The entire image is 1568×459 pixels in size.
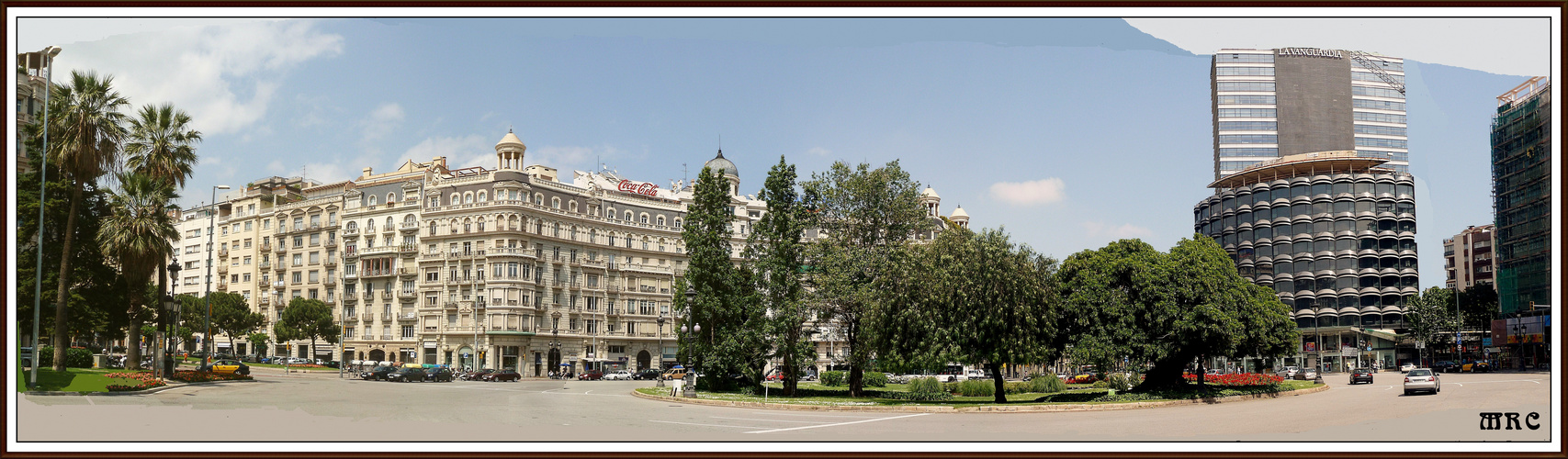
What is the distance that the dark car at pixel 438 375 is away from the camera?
68.2 meters

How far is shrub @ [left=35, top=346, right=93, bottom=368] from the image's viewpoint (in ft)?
150

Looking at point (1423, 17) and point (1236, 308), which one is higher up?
point (1423, 17)

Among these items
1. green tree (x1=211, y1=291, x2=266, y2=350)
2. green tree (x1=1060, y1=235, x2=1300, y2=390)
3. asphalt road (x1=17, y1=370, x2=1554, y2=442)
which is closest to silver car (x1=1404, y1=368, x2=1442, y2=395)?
asphalt road (x1=17, y1=370, x2=1554, y2=442)

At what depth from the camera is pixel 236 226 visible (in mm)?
119000

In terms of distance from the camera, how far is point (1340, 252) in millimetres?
132125

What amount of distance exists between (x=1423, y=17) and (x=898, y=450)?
11739mm

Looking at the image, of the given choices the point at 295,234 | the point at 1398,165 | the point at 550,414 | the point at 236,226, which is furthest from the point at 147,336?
the point at 1398,165

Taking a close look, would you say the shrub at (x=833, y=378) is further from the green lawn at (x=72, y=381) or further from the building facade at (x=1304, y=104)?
the building facade at (x=1304, y=104)

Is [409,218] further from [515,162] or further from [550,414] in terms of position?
[550,414]

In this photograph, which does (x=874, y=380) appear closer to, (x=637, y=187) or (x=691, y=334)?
(x=691, y=334)

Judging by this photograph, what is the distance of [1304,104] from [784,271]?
5483 inches

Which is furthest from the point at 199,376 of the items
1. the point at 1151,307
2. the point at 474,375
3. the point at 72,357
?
the point at 1151,307

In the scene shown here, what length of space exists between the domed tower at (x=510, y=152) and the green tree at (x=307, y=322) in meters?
24.5

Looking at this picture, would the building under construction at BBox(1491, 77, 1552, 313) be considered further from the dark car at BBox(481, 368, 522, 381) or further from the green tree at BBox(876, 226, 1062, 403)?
the dark car at BBox(481, 368, 522, 381)
